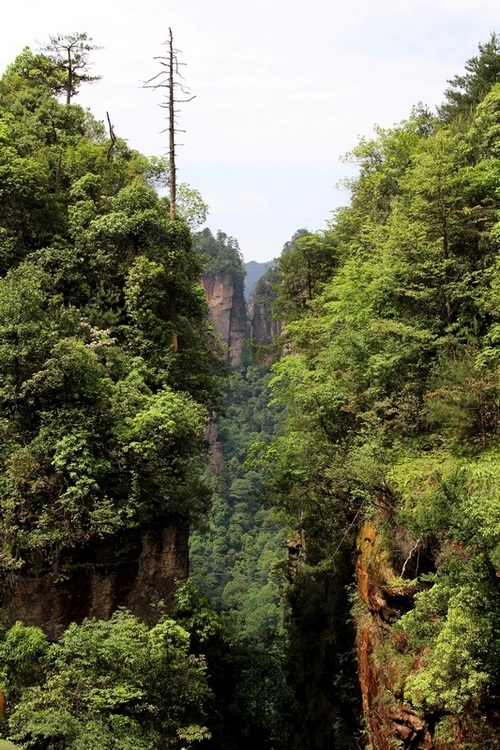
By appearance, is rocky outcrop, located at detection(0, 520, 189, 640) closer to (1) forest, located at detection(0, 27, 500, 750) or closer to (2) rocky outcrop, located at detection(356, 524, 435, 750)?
(1) forest, located at detection(0, 27, 500, 750)

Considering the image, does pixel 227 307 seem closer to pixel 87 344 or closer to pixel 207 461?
pixel 207 461

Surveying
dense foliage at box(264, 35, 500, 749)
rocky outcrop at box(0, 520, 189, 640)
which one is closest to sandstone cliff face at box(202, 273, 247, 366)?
dense foliage at box(264, 35, 500, 749)

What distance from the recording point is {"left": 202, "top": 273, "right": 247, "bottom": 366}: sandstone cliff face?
286 feet

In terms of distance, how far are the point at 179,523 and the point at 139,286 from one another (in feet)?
21.4

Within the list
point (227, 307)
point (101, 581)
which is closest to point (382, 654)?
point (101, 581)

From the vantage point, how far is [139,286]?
55.4ft

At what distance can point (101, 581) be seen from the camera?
14.1 m

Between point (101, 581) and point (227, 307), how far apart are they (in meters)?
75.0

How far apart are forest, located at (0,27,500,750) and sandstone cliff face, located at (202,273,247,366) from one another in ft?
215

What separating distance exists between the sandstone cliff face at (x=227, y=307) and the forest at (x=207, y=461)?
65570 millimetres

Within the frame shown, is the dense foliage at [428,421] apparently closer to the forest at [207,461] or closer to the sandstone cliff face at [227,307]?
the forest at [207,461]

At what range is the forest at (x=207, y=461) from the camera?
9867mm

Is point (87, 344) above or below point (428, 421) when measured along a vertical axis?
above

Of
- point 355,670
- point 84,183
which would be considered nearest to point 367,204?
point 84,183
